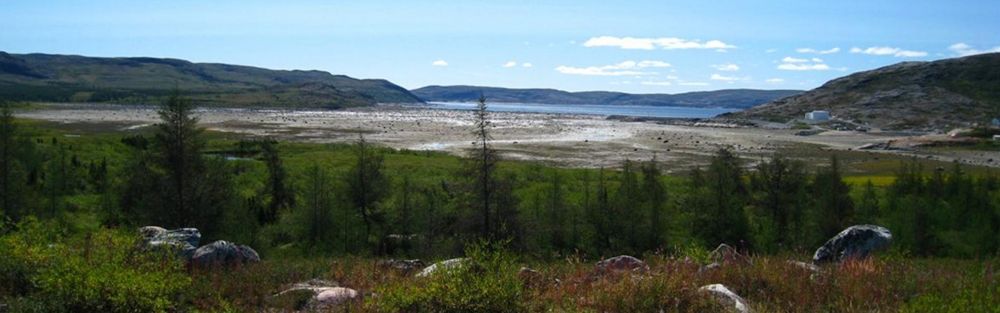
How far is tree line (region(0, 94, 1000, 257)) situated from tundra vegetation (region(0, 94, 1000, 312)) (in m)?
0.09

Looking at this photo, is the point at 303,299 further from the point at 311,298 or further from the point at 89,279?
the point at 89,279

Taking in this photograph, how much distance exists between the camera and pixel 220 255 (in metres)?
14.6

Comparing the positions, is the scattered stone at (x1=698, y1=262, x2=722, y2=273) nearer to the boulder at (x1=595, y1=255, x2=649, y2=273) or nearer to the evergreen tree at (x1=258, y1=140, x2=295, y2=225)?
the boulder at (x1=595, y1=255, x2=649, y2=273)

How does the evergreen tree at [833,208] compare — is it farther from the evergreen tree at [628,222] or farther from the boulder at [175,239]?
the boulder at [175,239]

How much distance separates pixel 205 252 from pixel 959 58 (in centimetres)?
20809

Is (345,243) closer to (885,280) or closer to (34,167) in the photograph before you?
(34,167)

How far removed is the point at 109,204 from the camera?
99.8ft

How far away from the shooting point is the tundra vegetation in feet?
30.4

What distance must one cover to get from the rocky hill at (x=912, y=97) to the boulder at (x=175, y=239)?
12967 centimetres

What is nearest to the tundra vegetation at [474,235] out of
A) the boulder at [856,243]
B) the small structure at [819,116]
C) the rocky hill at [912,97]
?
the boulder at [856,243]

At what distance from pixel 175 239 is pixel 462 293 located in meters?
8.75

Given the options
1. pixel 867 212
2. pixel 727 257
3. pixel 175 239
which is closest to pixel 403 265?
pixel 175 239

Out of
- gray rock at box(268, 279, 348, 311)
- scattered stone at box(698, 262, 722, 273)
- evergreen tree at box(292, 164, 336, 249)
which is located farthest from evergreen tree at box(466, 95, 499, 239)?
gray rock at box(268, 279, 348, 311)

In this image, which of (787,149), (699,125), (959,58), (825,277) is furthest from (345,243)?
(959,58)
